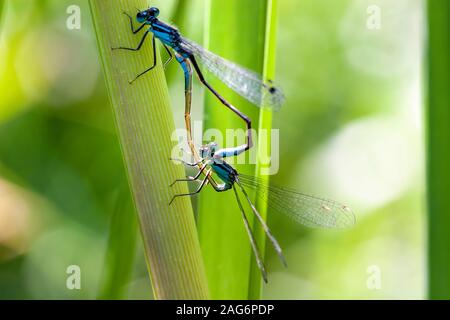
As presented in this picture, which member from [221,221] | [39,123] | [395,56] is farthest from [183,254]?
[395,56]

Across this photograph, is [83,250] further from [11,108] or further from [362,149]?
[362,149]

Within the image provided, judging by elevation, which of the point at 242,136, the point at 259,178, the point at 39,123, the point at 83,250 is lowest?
the point at 83,250

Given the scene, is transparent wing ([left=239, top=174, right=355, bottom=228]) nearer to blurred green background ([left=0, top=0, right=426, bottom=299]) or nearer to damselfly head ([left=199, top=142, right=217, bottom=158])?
damselfly head ([left=199, top=142, right=217, bottom=158])
